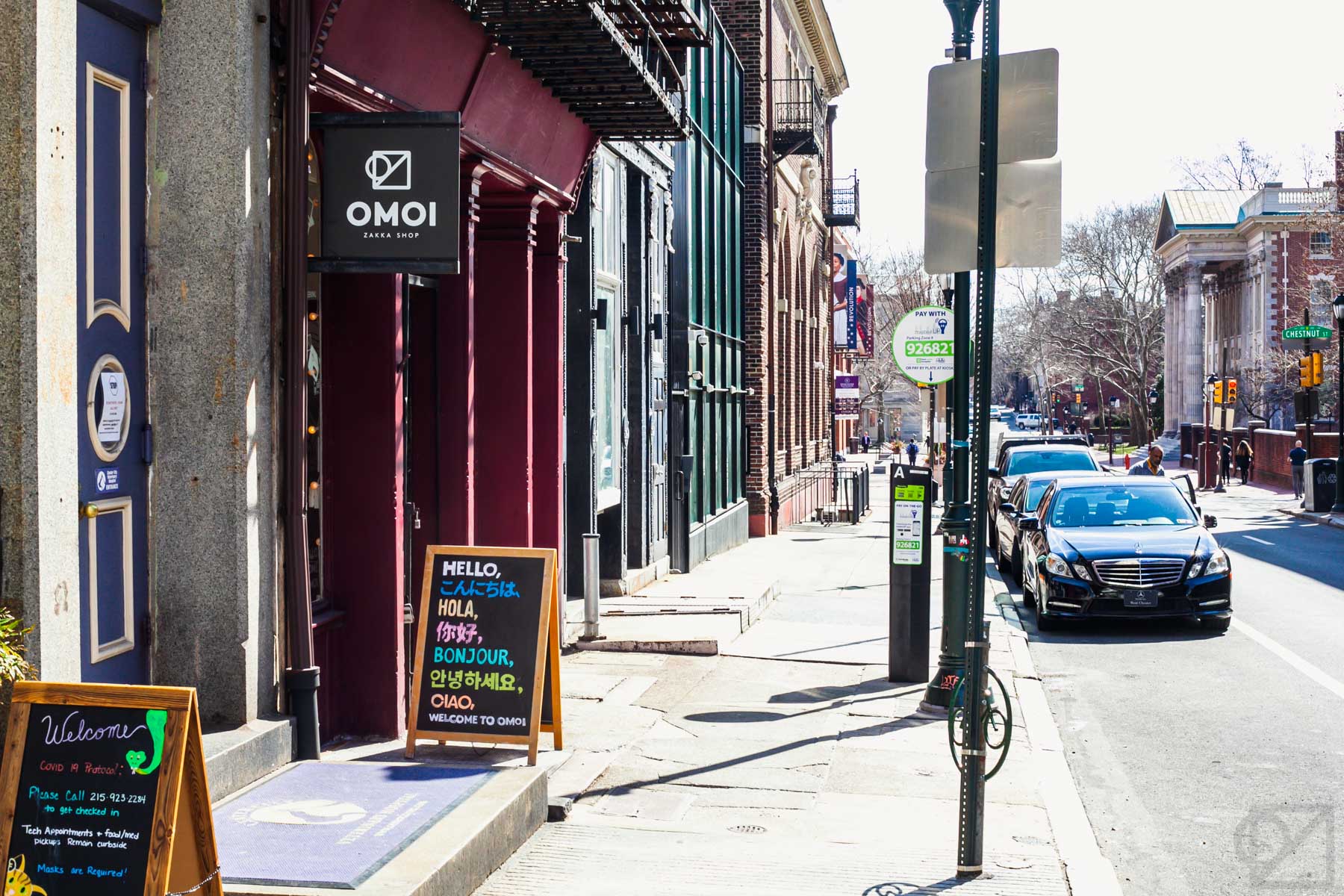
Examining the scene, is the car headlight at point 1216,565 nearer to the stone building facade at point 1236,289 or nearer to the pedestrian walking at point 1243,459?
the pedestrian walking at point 1243,459

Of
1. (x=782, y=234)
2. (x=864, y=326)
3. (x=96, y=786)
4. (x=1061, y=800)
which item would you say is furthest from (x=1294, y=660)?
(x=864, y=326)

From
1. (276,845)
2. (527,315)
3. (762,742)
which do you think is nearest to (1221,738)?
(762,742)

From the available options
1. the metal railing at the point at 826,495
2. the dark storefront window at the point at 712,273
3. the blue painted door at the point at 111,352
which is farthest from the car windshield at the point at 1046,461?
the blue painted door at the point at 111,352

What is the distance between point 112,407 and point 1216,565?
11143 millimetres

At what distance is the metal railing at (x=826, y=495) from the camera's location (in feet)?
102

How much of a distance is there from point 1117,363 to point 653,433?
6812 centimetres

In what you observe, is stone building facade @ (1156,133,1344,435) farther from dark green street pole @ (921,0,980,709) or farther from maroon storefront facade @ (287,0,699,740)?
maroon storefront facade @ (287,0,699,740)

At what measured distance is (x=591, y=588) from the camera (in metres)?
11.8

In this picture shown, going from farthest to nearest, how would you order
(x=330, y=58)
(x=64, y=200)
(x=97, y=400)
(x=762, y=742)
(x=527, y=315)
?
(x=527, y=315) → (x=762, y=742) → (x=330, y=58) → (x=97, y=400) → (x=64, y=200)

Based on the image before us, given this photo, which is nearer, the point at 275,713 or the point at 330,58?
the point at 275,713

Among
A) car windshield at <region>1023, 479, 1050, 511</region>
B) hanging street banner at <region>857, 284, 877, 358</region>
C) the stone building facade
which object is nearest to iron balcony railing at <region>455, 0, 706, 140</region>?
car windshield at <region>1023, 479, 1050, 511</region>

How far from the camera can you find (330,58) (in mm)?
7266

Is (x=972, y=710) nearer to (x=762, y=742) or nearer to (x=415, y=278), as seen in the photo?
(x=762, y=742)

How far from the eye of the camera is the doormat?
5137 millimetres
